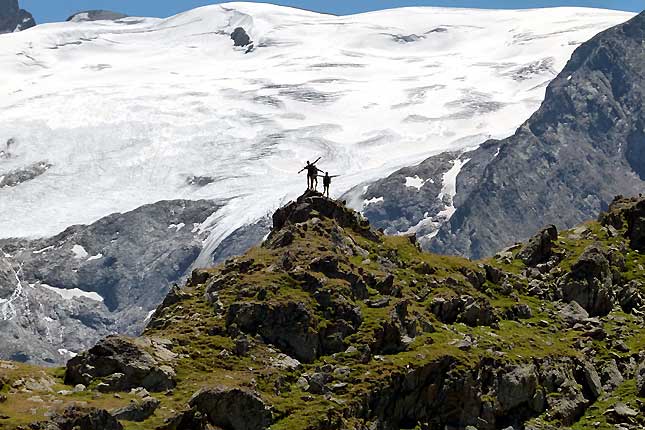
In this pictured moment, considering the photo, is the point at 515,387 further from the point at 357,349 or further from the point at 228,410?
the point at 228,410

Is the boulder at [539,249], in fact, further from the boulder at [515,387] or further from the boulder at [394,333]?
the boulder at [394,333]

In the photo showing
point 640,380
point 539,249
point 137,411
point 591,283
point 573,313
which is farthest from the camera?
point 539,249

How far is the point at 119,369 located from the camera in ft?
154

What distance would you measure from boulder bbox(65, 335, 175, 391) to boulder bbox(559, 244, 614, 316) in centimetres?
2383

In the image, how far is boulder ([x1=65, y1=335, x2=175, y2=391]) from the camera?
46.8m

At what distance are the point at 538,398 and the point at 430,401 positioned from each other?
17.1 feet

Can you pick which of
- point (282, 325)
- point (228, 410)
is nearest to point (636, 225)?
point (282, 325)

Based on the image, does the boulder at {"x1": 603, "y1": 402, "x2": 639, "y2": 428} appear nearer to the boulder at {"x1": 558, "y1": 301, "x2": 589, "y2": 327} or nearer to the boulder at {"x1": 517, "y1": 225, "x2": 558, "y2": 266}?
the boulder at {"x1": 558, "y1": 301, "x2": 589, "y2": 327}

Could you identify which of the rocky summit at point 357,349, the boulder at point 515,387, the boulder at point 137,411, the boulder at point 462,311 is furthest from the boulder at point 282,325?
the boulder at point 137,411

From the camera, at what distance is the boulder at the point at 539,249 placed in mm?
70500

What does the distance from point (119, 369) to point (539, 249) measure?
2940 centimetres

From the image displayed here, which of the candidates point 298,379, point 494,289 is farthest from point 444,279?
point 298,379

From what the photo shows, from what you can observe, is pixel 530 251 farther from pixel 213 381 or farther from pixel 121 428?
pixel 121 428

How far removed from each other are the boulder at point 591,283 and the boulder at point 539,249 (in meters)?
3.97
